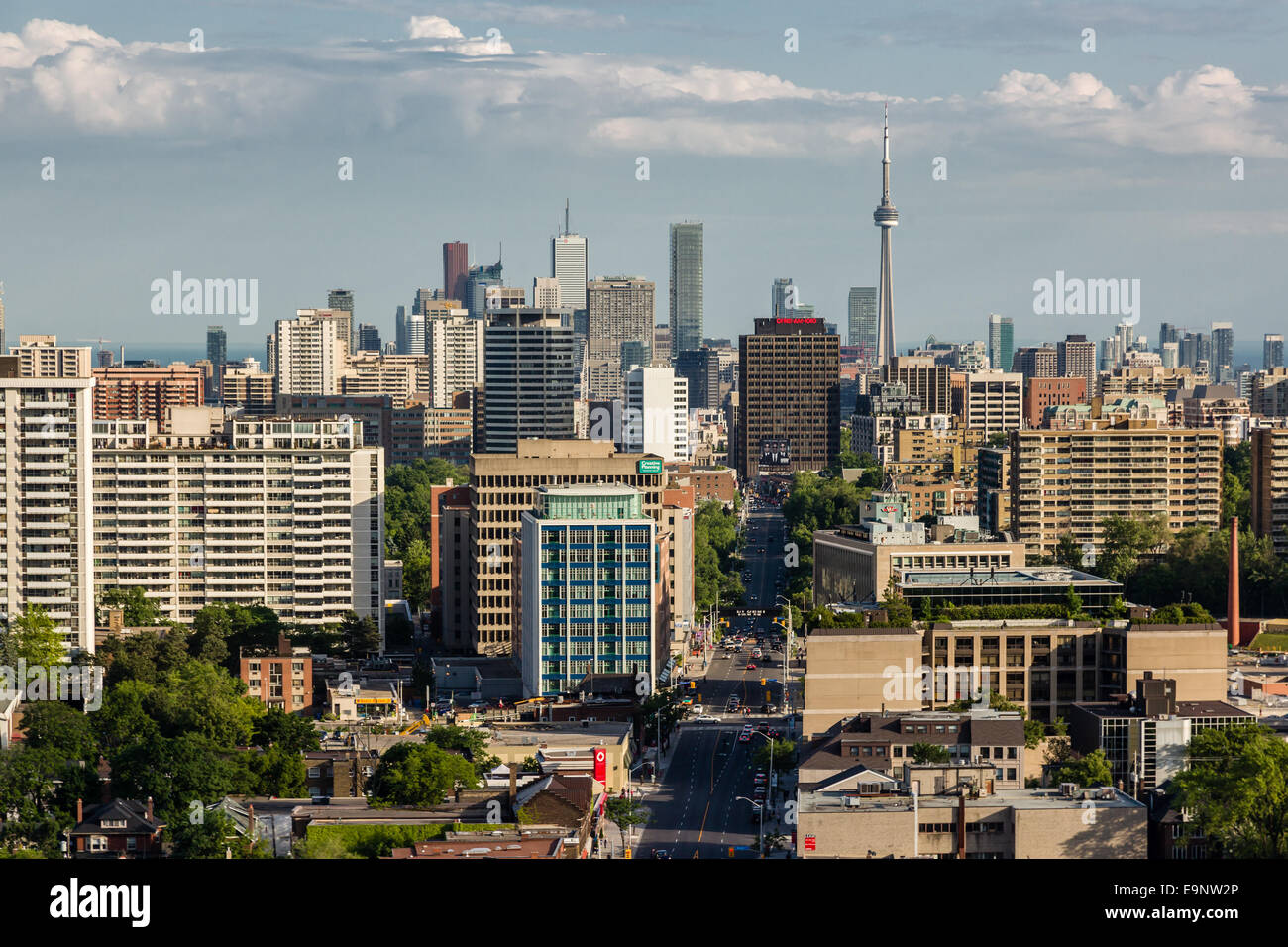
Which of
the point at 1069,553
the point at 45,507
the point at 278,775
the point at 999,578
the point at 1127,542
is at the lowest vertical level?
the point at 278,775

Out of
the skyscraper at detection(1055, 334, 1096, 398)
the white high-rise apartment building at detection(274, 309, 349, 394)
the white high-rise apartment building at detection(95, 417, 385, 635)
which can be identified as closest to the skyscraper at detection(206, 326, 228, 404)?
the white high-rise apartment building at detection(274, 309, 349, 394)

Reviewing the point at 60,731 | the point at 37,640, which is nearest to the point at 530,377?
the point at 37,640

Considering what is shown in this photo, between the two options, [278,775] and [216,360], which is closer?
[278,775]

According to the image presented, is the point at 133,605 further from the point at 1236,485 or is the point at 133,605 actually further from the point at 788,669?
the point at 1236,485

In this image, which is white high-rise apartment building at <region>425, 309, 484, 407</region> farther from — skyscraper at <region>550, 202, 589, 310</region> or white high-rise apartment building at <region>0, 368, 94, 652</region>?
white high-rise apartment building at <region>0, 368, 94, 652</region>

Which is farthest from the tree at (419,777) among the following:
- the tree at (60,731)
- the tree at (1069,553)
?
the tree at (1069,553)

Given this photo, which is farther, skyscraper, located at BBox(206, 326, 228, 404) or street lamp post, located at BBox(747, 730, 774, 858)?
skyscraper, located at BBox(206, 326, 228, 404)
